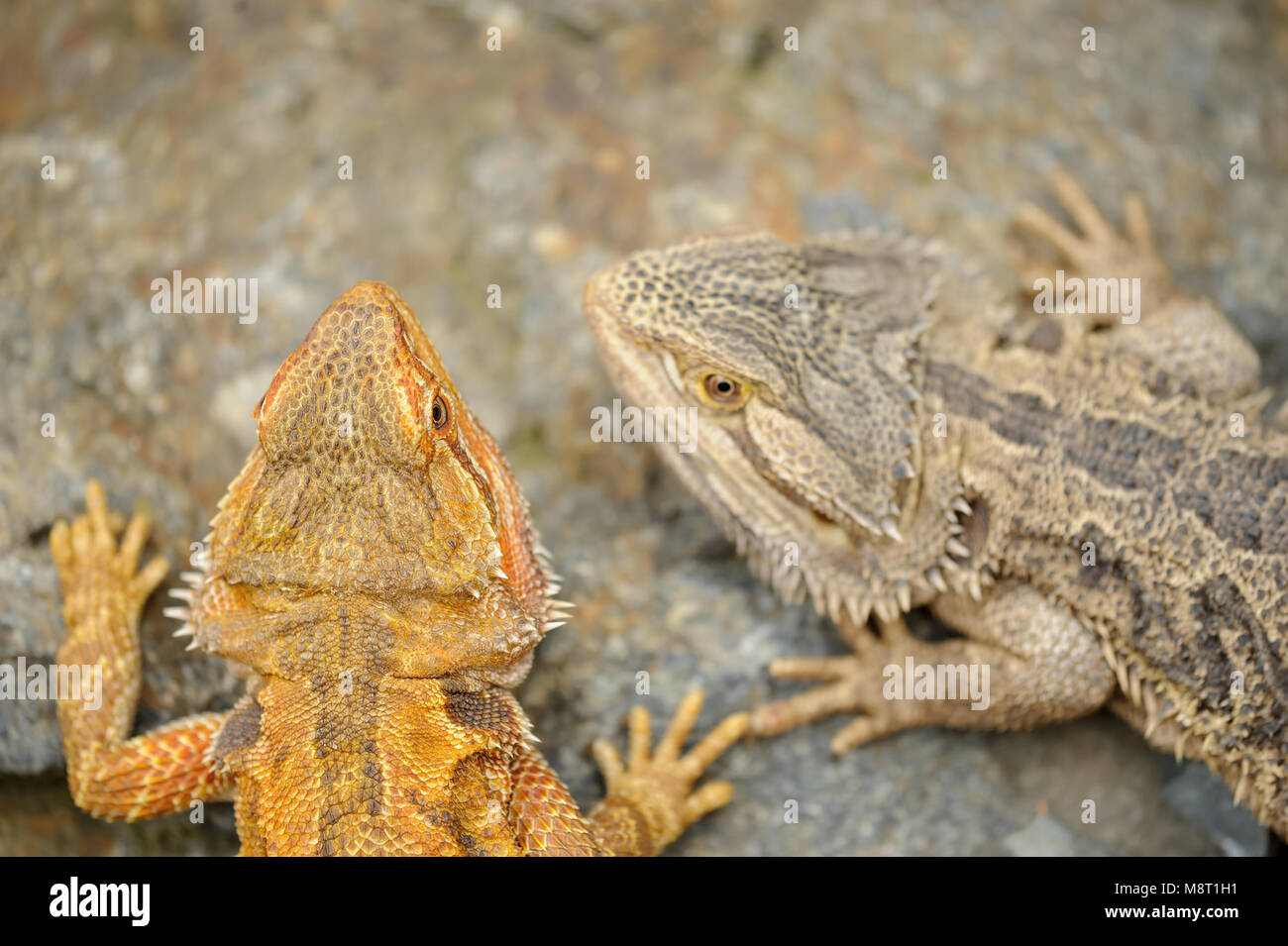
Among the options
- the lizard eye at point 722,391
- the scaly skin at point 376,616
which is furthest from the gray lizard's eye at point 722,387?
the scaly skin at point 376,616

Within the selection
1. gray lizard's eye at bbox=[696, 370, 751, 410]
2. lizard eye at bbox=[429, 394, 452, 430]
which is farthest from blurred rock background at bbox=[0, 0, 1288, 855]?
lizard eye at bbox=[429, 394, 452, 430]

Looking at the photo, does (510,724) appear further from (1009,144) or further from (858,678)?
(1009,144)

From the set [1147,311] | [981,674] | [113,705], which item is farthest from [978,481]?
[113,705]

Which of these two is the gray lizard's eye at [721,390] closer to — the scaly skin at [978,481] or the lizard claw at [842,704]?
the scaly skin at [978,481]

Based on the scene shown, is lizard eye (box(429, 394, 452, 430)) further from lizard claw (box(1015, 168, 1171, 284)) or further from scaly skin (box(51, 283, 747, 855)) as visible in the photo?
lizard claw (box(1015, 168, 1171, 284))
